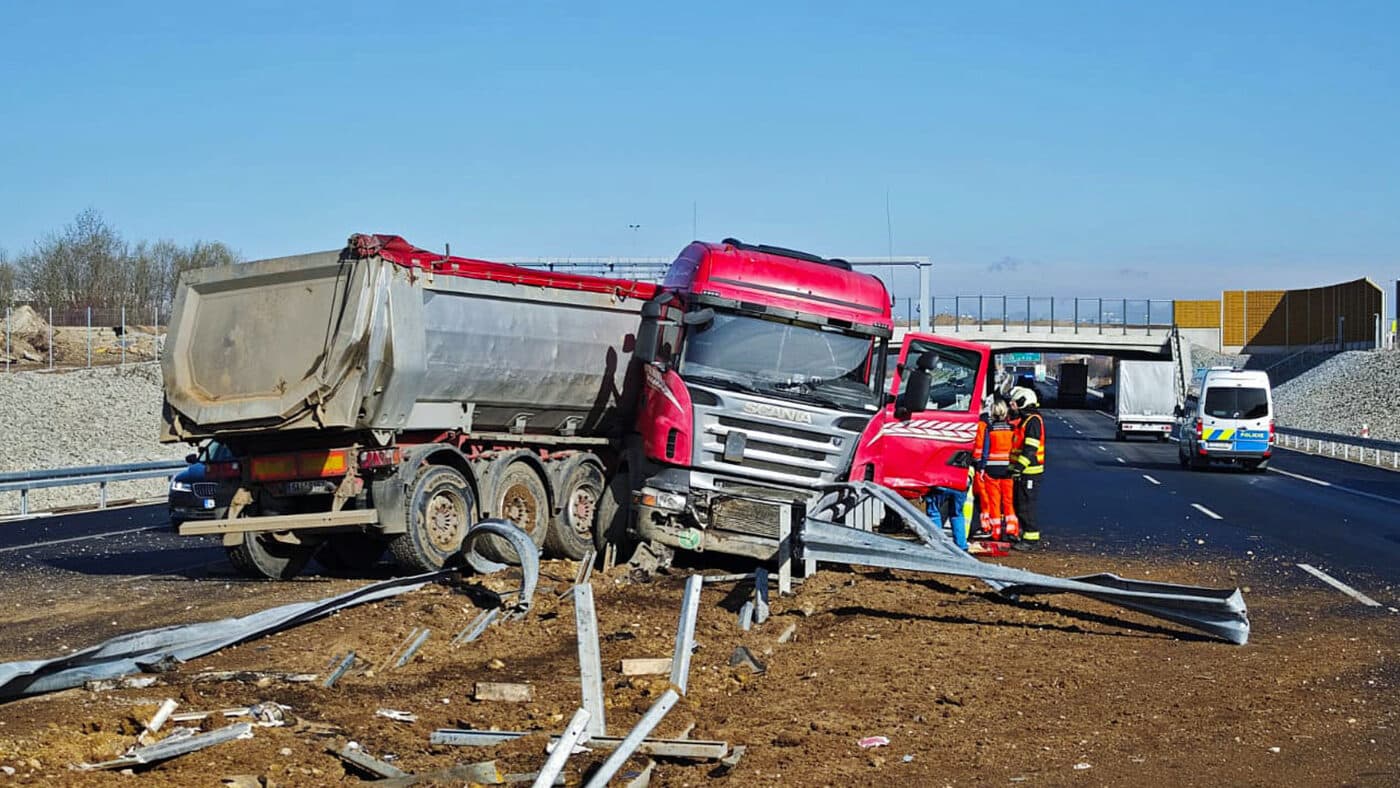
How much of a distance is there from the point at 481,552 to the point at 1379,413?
161 feet

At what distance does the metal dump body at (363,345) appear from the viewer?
13.1 metres

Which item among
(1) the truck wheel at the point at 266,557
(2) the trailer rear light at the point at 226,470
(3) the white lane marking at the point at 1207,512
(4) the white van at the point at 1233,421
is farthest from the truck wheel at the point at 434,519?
(4) the white van at the point at 1233,421

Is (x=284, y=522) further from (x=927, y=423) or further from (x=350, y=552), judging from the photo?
(x=927, y=423)

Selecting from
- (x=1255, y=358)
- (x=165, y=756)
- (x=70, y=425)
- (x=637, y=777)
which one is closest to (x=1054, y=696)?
(x=637, y=777)

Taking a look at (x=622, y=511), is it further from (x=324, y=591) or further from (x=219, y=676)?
(x=219, y=676)

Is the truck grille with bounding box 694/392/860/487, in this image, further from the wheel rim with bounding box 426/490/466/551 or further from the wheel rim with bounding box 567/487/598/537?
the wheel rim with bounding box 567/487/598/537

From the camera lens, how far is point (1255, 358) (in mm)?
82375

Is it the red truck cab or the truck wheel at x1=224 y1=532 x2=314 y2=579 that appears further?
the truck wheel at x1=224 y1=532 x2=314 y2=579

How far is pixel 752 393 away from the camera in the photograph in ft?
45.9

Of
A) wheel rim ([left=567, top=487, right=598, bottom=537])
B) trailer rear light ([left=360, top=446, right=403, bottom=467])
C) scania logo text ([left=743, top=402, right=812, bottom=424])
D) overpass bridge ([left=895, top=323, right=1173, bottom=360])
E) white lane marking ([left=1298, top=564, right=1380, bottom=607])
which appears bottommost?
white lane marking ([left=1298, top=564, right=1380, bottom=607])

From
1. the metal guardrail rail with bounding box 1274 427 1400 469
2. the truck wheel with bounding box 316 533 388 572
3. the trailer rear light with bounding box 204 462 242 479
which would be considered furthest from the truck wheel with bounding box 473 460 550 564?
the metal guardrail rail with bounding box 1274 427 1400 469

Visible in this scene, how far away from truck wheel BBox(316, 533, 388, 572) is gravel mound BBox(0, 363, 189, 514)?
1707 cm

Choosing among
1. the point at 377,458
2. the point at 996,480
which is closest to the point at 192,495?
the point at 377,458

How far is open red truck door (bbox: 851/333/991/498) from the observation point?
586 inches
